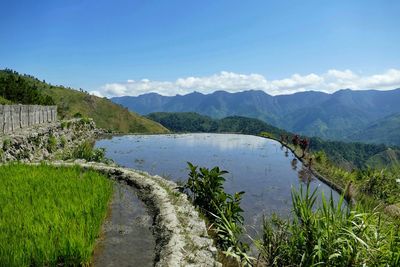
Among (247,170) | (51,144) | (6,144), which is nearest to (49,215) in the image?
(6,144)

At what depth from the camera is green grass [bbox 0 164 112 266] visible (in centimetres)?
713

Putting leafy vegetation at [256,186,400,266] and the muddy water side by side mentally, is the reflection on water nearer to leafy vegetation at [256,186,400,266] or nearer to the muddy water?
the muddy water

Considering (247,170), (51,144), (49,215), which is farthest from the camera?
(51,144)

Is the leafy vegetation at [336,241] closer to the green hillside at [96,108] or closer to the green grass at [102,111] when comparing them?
the green hillside at [96,108]

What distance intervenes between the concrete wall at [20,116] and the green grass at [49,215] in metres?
11.0

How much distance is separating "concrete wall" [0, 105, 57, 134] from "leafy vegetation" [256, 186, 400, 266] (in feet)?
75.8

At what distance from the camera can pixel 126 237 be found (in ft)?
32.0

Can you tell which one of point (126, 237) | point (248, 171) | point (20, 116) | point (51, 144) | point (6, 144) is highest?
point (20, 116)

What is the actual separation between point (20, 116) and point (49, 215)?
23.5m

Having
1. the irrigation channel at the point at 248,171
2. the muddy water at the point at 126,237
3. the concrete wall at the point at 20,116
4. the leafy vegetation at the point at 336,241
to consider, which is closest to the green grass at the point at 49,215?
the muddy water at the point at 126,237

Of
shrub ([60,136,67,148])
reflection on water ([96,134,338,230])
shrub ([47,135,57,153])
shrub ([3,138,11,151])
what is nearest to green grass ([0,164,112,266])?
shrub ([3,138,11,151])

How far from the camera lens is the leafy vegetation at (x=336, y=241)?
6160 mm

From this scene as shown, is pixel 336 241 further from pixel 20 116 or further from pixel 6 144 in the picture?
pixel 20 116

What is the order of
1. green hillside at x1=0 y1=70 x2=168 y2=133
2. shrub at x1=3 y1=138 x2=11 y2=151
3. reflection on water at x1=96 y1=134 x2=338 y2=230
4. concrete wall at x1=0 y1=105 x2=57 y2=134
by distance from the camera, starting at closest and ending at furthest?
reflection on water at x1=96 y1=134 x2=338 y2=230
shrub at x1=3 y1=138 x2=11 y2=151
concrete wall at x1=0 y1=105 x2=57 y2=134
green hillside at x1=0 y1=70 x2=168 y2=133
